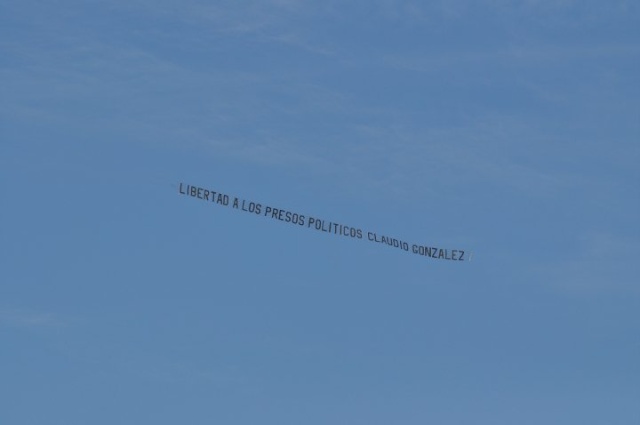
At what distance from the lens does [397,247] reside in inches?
6875

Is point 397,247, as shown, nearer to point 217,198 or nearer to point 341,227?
point 341,227

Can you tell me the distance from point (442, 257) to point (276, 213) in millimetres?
16063

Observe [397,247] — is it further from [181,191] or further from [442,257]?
[181,191]

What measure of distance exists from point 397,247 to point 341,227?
17.9 feet

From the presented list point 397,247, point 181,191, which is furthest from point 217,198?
point 397,247

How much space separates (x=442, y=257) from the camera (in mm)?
176625

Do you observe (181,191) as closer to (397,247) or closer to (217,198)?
(217,198)

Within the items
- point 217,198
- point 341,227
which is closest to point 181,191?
point 217,198

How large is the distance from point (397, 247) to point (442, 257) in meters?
4.50

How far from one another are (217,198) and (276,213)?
5.31m

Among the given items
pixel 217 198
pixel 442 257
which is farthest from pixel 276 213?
pixel 442 257

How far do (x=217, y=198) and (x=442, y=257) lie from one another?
21366 mm

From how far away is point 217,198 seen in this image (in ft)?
551

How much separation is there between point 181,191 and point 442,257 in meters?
24.6
